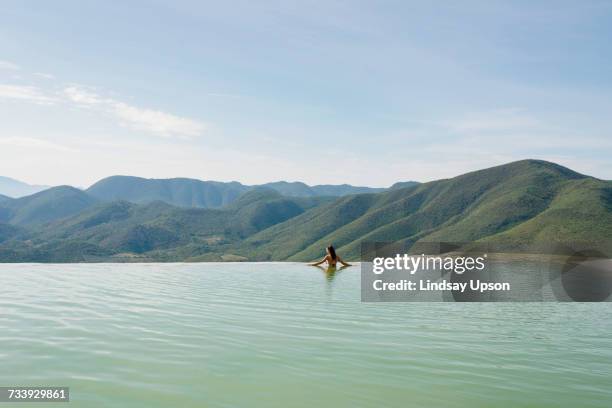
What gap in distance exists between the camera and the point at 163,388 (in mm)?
10586

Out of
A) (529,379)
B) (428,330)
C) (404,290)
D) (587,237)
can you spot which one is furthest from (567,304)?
(587,237)

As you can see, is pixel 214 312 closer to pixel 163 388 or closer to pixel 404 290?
pixel 163 388

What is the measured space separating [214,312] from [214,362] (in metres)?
7.47

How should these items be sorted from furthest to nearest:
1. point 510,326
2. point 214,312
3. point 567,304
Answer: point 567,304, point 214,312, point 510,326

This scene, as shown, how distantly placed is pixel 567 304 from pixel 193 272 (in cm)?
2463

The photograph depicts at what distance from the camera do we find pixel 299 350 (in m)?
13.8

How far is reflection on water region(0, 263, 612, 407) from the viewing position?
10492mm

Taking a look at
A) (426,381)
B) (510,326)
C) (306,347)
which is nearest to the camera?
(426,381)

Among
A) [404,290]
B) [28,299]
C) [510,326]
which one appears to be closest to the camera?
[510,326]

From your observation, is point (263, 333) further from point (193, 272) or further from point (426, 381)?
point (193, 272)

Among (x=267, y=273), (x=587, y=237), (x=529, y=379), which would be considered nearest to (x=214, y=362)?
(x=529, y=379)

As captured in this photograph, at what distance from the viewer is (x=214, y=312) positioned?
19875 millimetres

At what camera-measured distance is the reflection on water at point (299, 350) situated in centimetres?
1049

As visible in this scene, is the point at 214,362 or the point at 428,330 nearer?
the point at 214,362
